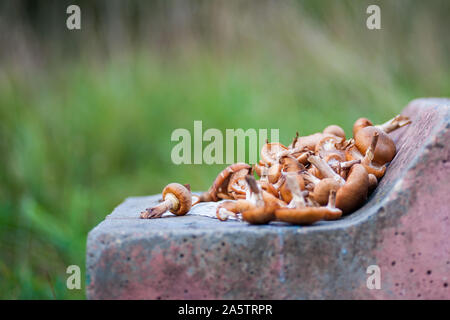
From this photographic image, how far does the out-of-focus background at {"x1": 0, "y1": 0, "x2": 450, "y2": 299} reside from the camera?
11.3 ft

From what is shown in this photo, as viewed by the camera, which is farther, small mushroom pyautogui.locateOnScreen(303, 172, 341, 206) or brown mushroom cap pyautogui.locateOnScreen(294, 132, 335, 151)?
brown mushroom cap pyautogui.locateOnScreen(294, 132, 335, 151)

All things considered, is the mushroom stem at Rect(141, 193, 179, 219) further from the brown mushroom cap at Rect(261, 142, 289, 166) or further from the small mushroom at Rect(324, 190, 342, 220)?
the small mushroom at Rect(324, 190, 342, 220)

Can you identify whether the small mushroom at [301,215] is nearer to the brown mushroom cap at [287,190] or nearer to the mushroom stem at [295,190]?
the mushroom stem at [295,190]

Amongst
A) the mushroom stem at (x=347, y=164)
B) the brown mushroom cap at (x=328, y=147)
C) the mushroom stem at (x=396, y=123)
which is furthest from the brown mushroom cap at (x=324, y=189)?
the mushroom stem at (x=396, y=123)

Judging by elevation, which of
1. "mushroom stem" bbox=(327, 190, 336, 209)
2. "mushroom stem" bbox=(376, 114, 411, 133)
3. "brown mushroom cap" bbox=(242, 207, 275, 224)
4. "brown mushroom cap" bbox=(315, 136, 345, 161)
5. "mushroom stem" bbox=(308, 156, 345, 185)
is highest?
"mushroom stem" bbox=(376, 114, 411, 133)

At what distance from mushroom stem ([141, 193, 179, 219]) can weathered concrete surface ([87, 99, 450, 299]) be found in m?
0.28

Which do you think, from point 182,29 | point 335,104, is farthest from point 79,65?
point 335,104

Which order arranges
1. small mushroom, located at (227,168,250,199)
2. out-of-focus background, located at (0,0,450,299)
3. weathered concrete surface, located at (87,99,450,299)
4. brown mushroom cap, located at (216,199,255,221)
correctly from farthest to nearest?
out-of-focus background, located at (0,0,450,299)
small mushroom, located at (227,168,250,199)
brown mushroom cap, located at (216,199,255,221)
weathered concrete surface, located at (87,99,450,299)

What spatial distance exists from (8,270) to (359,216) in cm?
194

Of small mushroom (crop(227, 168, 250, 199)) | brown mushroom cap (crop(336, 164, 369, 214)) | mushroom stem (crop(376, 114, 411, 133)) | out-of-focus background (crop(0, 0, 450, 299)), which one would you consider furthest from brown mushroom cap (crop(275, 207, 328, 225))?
out-of-focus background (crop(0, 0, 450, 299))

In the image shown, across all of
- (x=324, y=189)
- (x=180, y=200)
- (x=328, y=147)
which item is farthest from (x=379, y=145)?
(x=180, y=200)

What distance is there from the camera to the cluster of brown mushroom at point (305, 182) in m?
1.34

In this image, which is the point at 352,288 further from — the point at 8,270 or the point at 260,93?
the point at 260,93

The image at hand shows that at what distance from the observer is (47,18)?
4.78 meters
